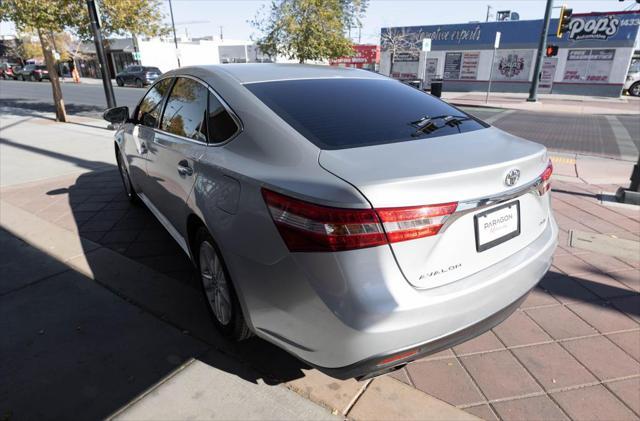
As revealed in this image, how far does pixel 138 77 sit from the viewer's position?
30.4 meters

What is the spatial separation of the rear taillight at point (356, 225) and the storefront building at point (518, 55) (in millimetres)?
24719

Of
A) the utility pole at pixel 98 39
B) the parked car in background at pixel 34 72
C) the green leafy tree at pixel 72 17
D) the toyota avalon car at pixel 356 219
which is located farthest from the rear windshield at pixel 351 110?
the parked car in background at pixel 34 72

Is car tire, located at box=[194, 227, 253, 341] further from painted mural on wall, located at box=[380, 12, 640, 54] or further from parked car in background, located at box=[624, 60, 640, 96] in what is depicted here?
parked car in background, located at box=[624, 60, 640, 96]

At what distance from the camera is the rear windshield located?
2.05m

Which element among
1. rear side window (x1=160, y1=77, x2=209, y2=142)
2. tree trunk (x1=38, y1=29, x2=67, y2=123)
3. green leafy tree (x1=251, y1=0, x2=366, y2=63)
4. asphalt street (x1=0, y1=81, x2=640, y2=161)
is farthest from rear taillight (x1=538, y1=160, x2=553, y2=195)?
green leafy tree (x1=251, y1=0, x2=366, y2=63)

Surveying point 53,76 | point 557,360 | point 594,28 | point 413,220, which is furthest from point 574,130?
point 594,28

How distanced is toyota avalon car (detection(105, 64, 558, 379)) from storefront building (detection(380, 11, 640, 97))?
948 inches

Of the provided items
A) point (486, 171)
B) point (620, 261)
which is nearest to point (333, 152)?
point (486, 171)

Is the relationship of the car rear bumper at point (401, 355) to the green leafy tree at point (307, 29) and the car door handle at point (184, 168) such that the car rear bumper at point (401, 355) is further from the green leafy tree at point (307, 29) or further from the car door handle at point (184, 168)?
the green leafy tree at point (307, 29)

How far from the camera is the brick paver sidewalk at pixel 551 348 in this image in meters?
2.15

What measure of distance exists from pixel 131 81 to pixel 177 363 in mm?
33363

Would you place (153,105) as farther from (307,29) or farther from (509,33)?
(509,33)

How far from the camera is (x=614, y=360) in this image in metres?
2.45

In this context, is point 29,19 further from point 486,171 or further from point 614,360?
point 614,360
